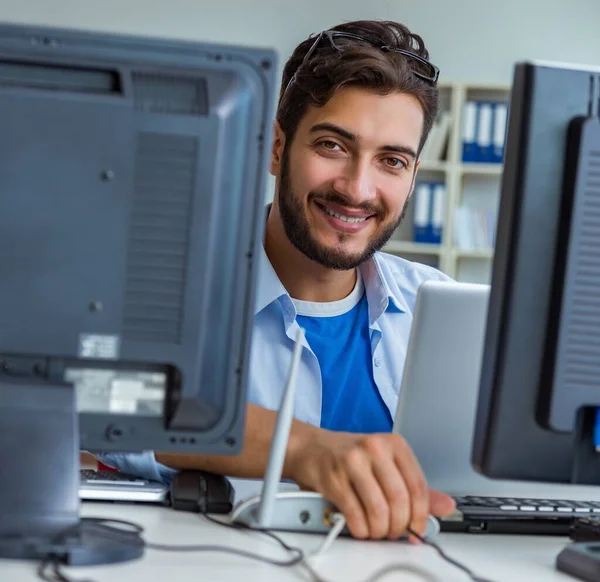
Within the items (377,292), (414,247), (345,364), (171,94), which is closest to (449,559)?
(171,94)

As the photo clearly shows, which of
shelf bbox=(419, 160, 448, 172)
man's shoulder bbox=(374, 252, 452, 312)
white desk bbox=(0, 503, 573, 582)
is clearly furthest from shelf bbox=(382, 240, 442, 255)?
white desk bbox=(0, 503, 573, 582)

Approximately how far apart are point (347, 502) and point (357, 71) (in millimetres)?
1160

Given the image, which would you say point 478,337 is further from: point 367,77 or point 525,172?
point 367,77

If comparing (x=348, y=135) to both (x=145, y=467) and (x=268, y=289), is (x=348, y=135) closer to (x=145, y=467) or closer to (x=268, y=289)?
(x=268, y=289)

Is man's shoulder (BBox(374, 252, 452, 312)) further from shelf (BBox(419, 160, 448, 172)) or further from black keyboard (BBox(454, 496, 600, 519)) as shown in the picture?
shelf (BBox(419, 160, 448, 172))

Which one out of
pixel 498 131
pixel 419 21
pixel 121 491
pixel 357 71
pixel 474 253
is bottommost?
pixel 474 253

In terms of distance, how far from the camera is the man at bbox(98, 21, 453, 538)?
2.07m

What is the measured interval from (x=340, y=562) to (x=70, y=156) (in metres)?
0.51

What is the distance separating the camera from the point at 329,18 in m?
5.44

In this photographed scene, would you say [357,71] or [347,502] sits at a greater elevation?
[357,71]

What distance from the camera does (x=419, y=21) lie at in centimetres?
540

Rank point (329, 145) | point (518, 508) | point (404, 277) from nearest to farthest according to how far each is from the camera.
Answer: point (518, 508) → point (329, 145) → point (404, 277)

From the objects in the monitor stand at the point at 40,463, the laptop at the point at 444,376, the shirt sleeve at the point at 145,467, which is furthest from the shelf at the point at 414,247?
the monitor stand at the point at 40,463

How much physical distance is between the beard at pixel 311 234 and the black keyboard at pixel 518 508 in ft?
2.91
